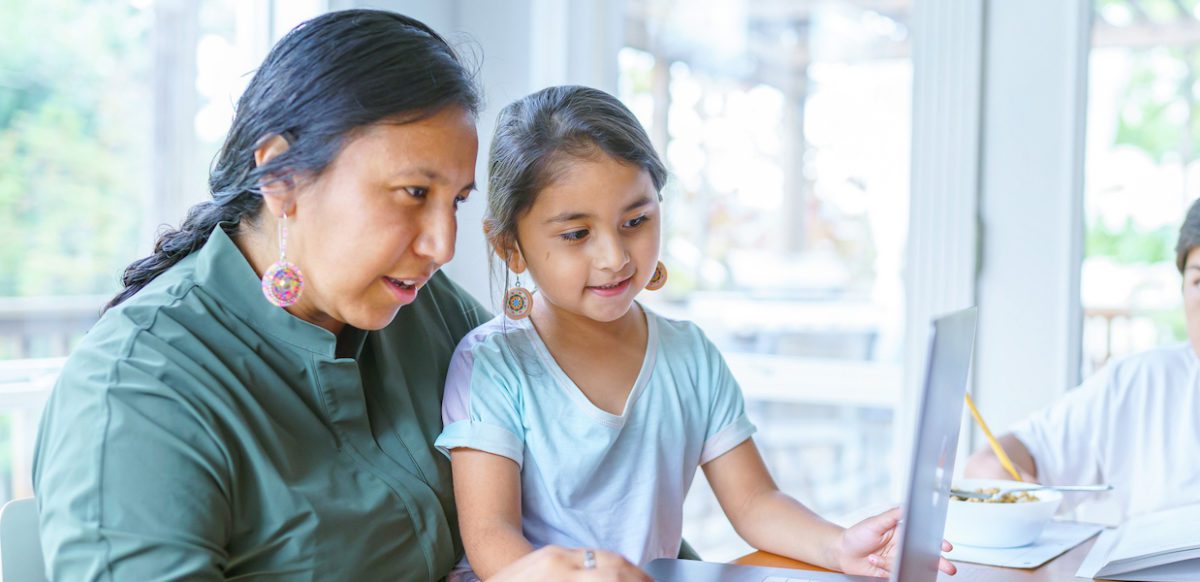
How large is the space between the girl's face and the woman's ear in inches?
12.6

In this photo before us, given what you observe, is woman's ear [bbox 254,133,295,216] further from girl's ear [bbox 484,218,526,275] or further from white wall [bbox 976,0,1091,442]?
white wall [bbox 976,0,1091,442]

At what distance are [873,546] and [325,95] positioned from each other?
2.61ft

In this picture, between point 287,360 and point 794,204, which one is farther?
point 794,204

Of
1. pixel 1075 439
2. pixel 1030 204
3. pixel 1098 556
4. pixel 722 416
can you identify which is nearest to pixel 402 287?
pixel 722 416

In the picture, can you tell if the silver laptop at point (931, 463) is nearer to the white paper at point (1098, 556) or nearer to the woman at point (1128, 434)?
the white paper at point (1098, 556)

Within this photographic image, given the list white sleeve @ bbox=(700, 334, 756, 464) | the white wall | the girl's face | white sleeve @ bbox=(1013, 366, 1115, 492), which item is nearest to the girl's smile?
the girl's face

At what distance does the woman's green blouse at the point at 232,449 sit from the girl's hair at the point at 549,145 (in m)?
0.24

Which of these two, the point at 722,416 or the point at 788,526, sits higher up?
the point at 722,416

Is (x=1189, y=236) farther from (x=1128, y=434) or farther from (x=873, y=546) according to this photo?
(x=873, y=546)

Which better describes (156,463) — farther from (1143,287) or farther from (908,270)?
(1143,287)

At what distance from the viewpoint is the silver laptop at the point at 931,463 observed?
0.83 meters

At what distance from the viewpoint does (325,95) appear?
1.15 metres

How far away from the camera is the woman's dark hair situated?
1.69 metres

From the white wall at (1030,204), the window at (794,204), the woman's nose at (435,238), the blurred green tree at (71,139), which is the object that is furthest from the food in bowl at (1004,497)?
the blurred green tree at (71,139)
